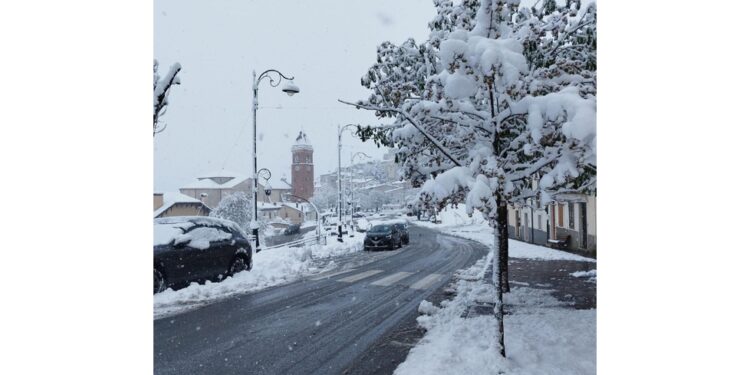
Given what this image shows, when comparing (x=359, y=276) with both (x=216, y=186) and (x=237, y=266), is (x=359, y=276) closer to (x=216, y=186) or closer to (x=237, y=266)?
(x=237, y=266)

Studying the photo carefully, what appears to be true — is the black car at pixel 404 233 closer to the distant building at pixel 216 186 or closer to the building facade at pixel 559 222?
the building facade at pixel 559 222

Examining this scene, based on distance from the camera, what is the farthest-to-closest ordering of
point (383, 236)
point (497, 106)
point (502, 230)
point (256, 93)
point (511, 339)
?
point (383, 236) < point (256, 93) < point (511, 339) < point (502, 230) < point (497, 106)

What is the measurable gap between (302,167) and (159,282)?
55.3 inches

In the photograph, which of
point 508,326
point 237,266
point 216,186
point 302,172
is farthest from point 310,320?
point 508,326

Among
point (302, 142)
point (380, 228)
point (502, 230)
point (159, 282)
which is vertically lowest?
point (159, 282)

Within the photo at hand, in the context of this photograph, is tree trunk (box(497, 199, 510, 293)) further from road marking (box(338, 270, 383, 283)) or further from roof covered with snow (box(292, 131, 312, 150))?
roof covered with snow (box(292, 131, 312, 150))

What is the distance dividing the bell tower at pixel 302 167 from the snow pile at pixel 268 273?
1.91 feet

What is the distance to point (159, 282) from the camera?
3.30 metres

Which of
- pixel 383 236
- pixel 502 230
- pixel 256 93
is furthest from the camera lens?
pixel 383 236

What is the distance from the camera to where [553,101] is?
2.35m

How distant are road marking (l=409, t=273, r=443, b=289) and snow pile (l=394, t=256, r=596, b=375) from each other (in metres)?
0.27
